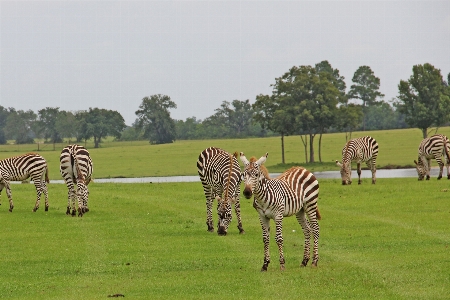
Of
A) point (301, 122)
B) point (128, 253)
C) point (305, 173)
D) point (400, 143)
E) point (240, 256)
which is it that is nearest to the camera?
point (305, 173)

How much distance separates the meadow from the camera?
503 inches

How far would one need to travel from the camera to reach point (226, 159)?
20.4m

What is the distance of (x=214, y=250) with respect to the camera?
17.2m

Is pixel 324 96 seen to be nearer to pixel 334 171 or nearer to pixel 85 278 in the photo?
pixel 334 171

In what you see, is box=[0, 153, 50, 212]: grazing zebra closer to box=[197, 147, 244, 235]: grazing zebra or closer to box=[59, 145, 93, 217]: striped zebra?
box=[59, 145, 93, 217]: striped zebra

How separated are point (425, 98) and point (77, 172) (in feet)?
160

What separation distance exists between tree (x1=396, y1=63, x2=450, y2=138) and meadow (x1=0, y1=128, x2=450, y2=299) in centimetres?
3481

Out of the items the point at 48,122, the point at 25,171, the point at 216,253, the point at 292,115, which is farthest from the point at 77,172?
the point at 48,122

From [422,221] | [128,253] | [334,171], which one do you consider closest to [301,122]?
[334,171]

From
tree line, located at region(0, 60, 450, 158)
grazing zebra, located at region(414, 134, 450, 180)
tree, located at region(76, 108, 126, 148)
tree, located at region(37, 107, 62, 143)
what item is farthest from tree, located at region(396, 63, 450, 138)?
tree, located at region(37, 107, 62, 143)

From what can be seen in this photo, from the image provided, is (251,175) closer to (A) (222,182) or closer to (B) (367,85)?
(A) (222,182)

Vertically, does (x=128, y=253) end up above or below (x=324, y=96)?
below

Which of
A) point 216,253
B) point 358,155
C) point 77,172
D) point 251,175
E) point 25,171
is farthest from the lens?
point 358,155

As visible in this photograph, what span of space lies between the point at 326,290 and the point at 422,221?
9832 millimetres
